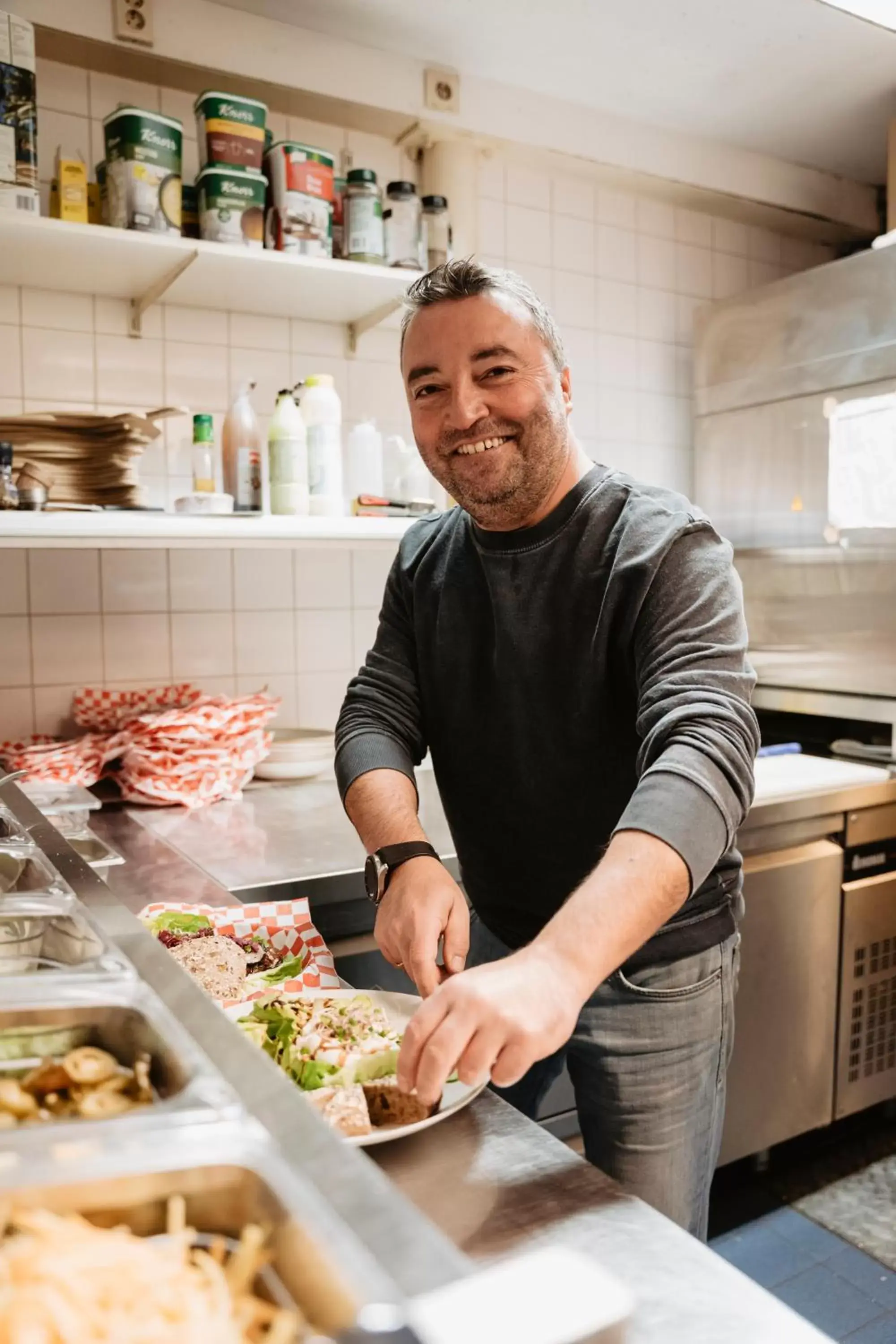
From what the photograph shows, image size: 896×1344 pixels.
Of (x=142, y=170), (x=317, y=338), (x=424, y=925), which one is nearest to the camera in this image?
(x=424, y=925)

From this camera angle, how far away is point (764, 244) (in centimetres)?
329

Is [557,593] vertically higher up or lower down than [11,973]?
higher up

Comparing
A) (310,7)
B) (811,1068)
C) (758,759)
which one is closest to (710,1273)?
(811,1068)

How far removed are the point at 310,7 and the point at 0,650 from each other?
1514mm

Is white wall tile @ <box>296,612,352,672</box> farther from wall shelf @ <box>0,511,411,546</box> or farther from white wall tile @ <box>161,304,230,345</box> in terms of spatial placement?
white wall tile @ <box>161,304,230,345</box>

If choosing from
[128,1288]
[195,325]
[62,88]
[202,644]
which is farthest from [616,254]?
[128,1288]

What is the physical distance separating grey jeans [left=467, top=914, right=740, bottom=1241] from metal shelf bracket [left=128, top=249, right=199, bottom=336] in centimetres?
157

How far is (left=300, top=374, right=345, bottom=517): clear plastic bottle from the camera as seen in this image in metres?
2.20

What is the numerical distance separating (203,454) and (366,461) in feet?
1.28

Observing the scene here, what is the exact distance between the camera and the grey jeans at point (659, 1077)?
4.22ft

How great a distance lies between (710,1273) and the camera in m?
0.66

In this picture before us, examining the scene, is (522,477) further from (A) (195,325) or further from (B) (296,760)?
(A) (195,325)

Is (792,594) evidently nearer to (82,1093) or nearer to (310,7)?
(310,7)

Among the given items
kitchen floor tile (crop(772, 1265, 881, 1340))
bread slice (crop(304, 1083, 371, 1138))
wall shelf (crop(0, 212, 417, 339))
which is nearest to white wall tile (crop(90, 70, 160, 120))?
wall shelf (crop(0, 212, 417, 339))
